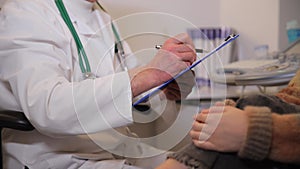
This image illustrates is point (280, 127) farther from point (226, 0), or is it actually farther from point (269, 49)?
point (226, 0)

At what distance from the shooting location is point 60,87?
0.78 m

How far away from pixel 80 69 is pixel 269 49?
3.94ft

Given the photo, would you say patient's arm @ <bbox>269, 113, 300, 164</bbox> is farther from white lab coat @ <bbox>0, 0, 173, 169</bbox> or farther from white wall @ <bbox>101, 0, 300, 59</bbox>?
white wall @ <bbox>101, 0, 300, 59</bbox>

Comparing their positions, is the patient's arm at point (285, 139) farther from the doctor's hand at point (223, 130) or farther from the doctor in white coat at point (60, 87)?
the doctor in white coat at point (60, 87)

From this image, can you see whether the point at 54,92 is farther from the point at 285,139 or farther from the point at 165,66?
the point at 285,139

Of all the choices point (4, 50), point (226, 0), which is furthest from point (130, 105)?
point (226, 0)

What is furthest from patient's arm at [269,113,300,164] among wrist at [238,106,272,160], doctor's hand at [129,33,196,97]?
doctor's hand at [129,33,196,97]

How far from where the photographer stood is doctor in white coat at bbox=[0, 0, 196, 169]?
76 centimetres

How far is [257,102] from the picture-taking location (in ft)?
2.06

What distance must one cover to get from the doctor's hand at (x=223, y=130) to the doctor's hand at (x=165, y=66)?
0.21 meters

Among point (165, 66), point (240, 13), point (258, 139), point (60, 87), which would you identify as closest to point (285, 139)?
point (258, 139)

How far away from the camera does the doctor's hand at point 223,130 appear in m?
0.56

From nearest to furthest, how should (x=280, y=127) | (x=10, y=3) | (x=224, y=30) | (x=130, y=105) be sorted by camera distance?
1. (x=280, y=127)
2. (x=130, y=105)
3. (x=10, y=3)
4. (x=224, y=30)

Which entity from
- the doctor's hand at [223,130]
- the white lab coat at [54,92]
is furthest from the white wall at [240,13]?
the doctor's hand at [223,130]
